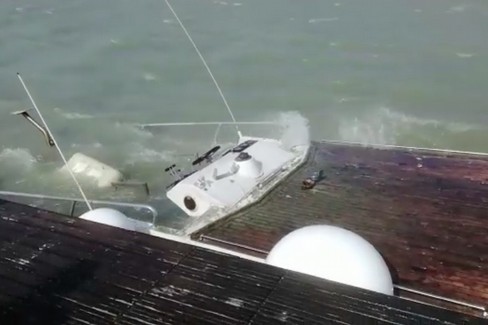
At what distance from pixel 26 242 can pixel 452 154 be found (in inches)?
410

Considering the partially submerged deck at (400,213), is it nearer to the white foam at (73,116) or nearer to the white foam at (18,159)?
the white foam at (18,159)

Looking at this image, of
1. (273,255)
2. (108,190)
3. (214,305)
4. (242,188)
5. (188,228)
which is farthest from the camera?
(108,190)

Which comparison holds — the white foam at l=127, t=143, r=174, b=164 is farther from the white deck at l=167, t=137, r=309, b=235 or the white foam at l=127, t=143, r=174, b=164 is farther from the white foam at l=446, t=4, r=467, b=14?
the white foam at l=446, t=4, r=467, b=14

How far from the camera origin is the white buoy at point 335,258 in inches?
323

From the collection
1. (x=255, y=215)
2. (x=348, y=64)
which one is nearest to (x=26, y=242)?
(x=255, y=215)

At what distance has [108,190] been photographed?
66.3 ft

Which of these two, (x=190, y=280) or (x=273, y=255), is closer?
(x=190, y=280)

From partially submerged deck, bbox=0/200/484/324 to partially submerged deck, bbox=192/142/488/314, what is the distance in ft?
13.7

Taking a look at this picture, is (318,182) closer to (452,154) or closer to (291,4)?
(452,154)

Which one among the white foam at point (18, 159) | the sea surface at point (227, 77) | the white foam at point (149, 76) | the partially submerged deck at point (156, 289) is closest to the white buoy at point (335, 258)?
the partially submerged deck at point (156, 289)

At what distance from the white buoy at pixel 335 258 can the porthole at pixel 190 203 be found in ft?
16.5

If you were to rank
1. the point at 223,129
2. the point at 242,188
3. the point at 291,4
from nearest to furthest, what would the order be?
the point at 242,188 → the point at 223,129 → the point at 291,4

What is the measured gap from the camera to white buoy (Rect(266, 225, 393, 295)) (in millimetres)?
8203

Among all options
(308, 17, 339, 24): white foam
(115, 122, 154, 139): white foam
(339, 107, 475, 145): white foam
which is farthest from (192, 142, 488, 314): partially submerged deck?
(308, 17, 339, 24): white foam
